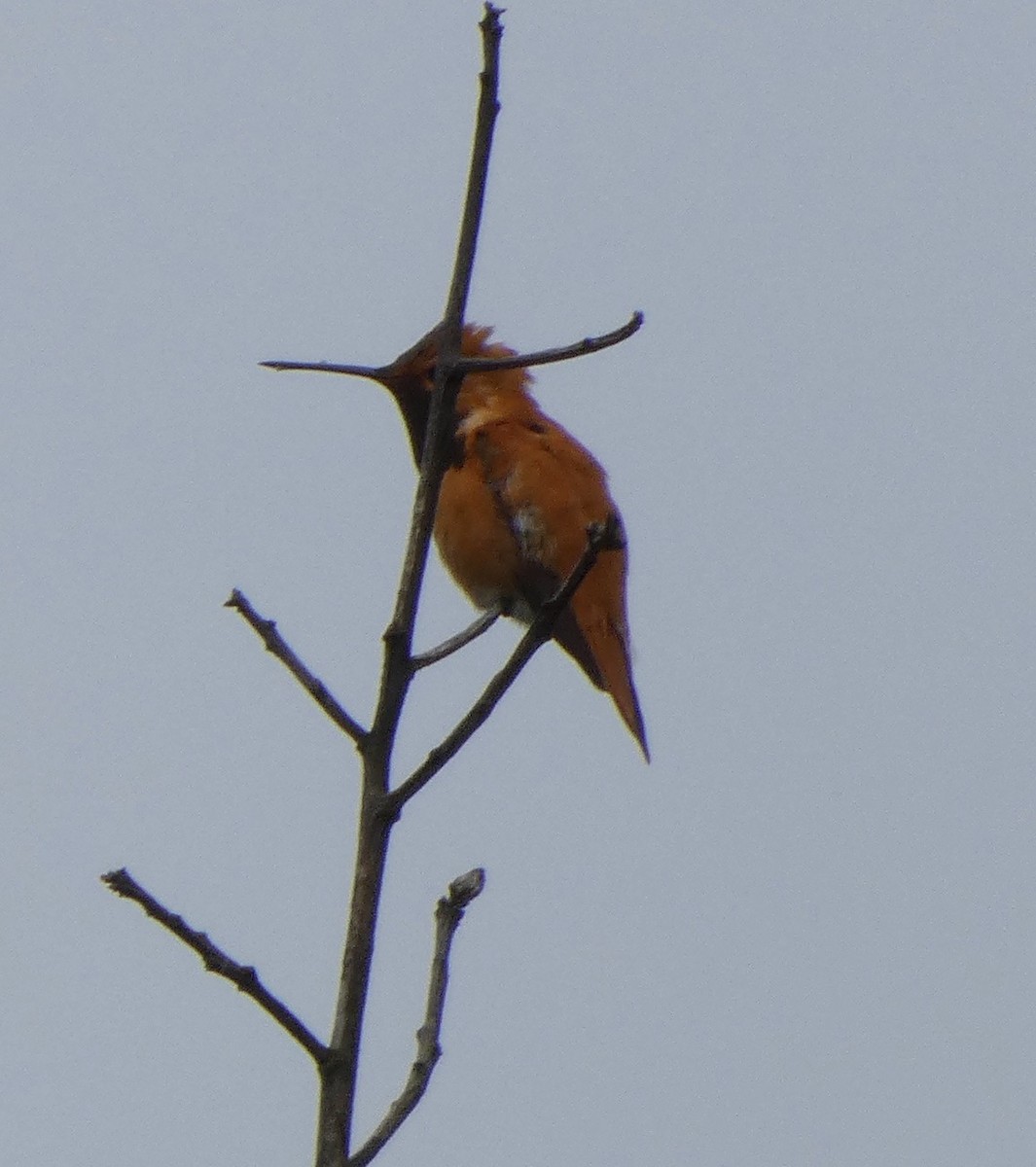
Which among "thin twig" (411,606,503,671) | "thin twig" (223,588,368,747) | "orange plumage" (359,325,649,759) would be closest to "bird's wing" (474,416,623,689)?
"orange plumage" (359,325,649,759)

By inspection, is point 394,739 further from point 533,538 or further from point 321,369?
point 533,538

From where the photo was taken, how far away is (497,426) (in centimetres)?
597

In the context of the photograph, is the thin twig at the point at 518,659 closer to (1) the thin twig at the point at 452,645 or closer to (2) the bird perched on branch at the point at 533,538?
(1) the thin twig at the point at 452,645

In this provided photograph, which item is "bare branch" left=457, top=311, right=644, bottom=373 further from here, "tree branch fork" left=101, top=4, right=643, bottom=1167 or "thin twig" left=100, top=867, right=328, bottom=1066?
"thin twig" left=100, top=867, right=328, bottom=1066

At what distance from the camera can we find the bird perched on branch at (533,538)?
18.4 ft

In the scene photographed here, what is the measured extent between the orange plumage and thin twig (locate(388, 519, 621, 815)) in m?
2.86

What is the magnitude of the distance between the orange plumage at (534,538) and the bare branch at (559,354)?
2.79 meters

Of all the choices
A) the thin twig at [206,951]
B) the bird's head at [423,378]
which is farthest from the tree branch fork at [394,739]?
the bird's head at [423,378]

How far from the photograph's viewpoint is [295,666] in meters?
2.71

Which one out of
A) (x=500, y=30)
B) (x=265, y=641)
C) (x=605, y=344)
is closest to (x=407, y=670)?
(x=265, y=641)

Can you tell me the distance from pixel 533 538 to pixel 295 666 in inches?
116

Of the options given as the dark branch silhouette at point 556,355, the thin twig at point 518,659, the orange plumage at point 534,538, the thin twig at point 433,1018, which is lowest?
the thin twig at point 433,1018

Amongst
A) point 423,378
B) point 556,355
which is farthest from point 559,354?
point 423,378

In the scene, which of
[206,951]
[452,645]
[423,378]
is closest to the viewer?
[206,951]
